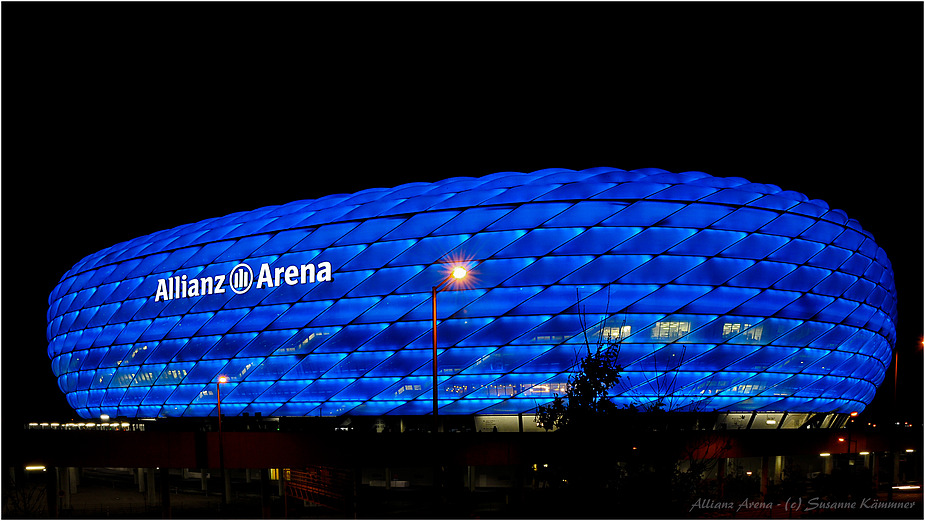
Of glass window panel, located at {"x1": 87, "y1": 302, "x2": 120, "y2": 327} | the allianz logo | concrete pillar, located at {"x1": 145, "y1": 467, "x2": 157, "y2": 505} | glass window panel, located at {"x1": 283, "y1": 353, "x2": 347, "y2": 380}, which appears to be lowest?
concrete pillar, located at {"x1": 145, "y1": 467, "x2": 157, "y2": 505}

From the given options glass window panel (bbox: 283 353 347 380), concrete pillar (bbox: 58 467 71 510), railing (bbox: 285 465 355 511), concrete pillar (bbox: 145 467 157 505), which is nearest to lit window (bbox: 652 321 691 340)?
glass window panel (bbox: 283 353 347 380)

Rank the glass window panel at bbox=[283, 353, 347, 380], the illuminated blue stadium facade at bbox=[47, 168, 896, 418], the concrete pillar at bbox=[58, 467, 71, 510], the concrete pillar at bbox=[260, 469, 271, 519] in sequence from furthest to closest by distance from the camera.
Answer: the concrete pillar at bbox=[58, 467, 71, 510], the glass window panel at bbox=[283, 353, 347, 380], the illuminated blue stadium facade at bbox=[47, 168, 896, 418], the concrete pillar at bbox=[260, 469, 271, 519]

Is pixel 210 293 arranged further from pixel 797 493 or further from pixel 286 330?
pixel 797 493

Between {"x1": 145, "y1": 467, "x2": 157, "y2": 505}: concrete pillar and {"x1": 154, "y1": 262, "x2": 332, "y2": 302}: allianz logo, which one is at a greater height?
{"x1": 154, "y1": 262, "x2": 332, "y2": 302}: allianz logo

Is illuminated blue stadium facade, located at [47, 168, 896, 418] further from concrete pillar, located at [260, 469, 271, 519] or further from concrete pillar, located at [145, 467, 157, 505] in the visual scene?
concrete pillar, located at [260, 469, 271, 519]

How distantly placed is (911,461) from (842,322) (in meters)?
16.9

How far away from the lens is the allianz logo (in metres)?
44.3

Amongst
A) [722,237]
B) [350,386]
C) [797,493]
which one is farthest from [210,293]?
[797,493]

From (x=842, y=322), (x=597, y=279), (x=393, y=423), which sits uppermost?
(x=597, y=279)

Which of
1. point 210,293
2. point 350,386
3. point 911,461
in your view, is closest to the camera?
point 350,386

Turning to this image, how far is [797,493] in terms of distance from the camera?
38.2 m

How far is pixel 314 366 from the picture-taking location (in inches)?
1754

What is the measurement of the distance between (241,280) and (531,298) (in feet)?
54.3

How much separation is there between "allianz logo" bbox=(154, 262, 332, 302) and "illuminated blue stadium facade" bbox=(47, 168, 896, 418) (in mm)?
108
